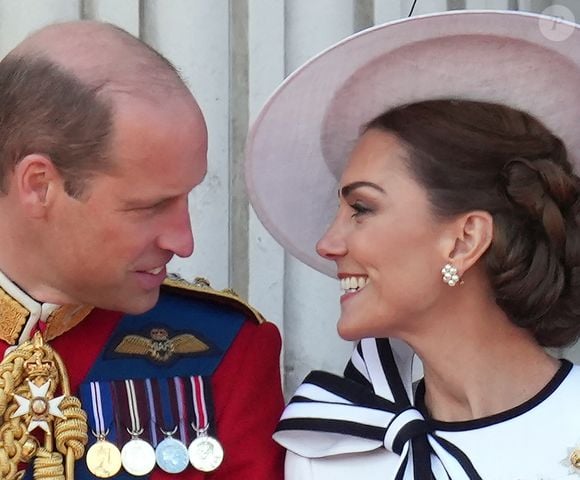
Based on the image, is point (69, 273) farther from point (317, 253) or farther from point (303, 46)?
point (303, 46)

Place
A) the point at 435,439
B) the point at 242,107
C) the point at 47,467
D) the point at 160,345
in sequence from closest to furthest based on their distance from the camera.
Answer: the point at 47,467
the point at 435,439
the point at 160,345
the point at 242,107


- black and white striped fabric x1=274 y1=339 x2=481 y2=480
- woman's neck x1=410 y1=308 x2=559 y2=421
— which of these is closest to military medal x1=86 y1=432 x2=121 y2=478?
black and white striped fabric x1=274 y1=339 x2=481 y2=480

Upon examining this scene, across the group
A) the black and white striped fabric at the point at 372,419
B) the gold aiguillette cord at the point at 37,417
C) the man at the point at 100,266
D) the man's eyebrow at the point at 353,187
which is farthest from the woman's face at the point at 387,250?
the gold aiguillette cord at the point at 37,417

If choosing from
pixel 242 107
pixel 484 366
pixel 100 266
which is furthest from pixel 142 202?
pixel 242 107

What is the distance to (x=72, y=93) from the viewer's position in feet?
7.80

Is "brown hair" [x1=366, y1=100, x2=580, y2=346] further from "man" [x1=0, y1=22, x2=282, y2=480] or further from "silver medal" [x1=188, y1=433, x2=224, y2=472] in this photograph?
"silver medal" [x1=188, y1=433, x2=224, y2=472]

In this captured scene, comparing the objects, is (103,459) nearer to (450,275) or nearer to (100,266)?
(100,266)

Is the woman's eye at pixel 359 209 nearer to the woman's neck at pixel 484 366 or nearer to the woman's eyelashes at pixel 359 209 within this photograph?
the woman's eyelashes at pixel 359 209

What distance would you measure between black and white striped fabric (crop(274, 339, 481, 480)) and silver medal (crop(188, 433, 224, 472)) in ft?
0.38

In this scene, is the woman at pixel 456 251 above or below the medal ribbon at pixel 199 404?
above

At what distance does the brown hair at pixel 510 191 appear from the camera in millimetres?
2395

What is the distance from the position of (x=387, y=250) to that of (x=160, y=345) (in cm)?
39

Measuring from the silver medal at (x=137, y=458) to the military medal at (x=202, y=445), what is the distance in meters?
0.06

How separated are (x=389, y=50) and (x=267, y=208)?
400 mm
